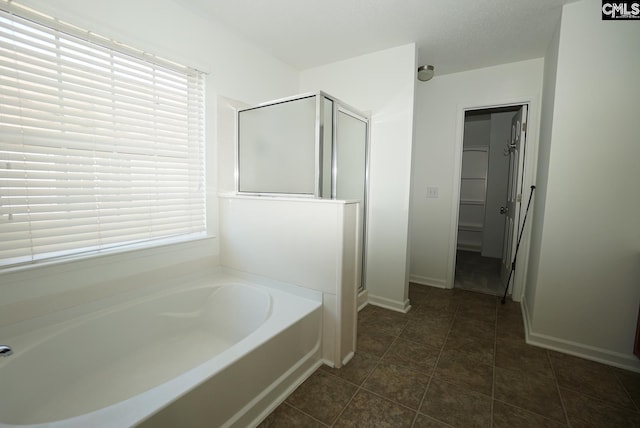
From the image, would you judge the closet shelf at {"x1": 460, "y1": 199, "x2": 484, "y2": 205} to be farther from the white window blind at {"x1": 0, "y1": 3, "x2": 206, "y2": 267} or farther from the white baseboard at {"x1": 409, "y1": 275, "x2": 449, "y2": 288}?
the white window blind at {"x1": 0, "y1": 3, "x2": 206, "y2": 267}

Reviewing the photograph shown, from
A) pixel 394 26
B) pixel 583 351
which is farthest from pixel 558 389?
pixel 394 26

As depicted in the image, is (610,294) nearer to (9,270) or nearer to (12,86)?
(9,270)

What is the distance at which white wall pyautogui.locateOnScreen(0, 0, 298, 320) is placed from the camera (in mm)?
1422

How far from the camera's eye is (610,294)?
182 cm

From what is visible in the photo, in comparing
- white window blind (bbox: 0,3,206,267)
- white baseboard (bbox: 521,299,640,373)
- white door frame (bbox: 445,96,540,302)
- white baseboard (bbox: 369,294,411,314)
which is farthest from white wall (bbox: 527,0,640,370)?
white window blind (bbox: 0,3,206,267)

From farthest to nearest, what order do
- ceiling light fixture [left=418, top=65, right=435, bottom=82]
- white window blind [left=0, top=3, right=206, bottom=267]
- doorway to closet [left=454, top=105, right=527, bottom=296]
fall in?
1. doorway to closet [left=454, top=105, right=527, bottom=296]
2. ceiling light fixture [left=418, top=65, right=435, bottom=82]
3. white window blind [left=0, top=3, right=206, bottom=267]

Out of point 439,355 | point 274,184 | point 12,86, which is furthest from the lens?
point 274,184

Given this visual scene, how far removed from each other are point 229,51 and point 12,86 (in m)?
1.42

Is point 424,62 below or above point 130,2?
above

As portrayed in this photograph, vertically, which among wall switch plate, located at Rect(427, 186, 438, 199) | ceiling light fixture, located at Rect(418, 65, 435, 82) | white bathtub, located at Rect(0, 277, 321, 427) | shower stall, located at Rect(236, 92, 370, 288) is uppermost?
ceiling light fixture, located at Rect(418, 65, 435, 82)

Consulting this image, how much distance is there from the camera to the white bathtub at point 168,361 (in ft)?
3.48

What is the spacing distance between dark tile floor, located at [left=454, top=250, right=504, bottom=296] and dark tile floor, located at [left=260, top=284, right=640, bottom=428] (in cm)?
91

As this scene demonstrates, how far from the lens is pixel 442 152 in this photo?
3.15m

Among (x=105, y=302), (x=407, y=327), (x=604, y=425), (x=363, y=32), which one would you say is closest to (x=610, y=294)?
(x=604, y=425)
